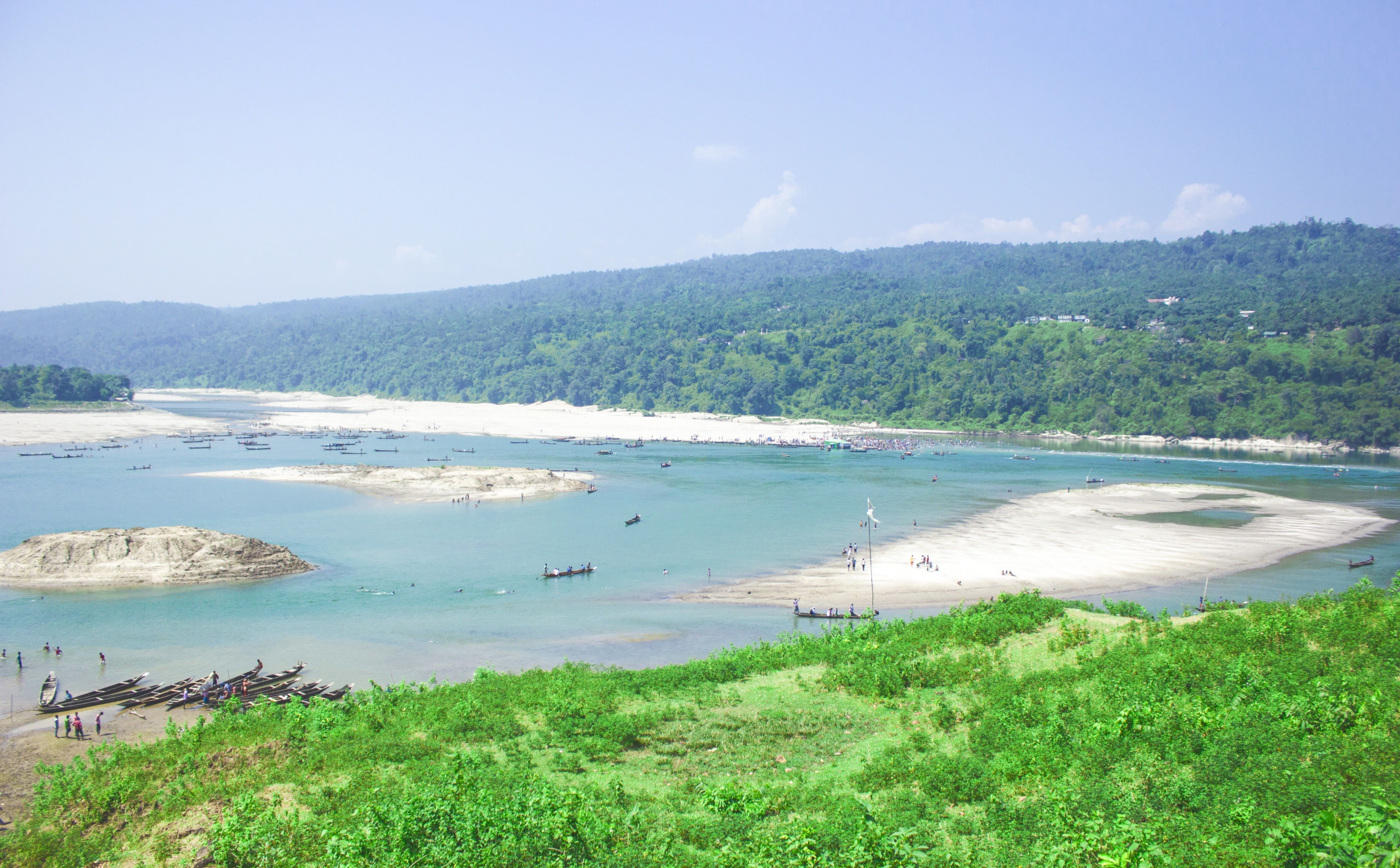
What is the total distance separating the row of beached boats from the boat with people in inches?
701

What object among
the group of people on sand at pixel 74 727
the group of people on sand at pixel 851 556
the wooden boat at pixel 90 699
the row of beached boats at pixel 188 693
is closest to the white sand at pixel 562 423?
the group of people on sand at pixel 851 556

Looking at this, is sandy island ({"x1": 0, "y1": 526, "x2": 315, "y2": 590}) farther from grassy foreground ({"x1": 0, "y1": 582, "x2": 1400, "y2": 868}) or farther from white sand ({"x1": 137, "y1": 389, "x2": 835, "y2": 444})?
white sand ({"x1": 137, "y1": 389, "x2": 835, "y2": 444})

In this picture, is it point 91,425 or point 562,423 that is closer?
point 91,425

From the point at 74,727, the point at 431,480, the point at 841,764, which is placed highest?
the point at 431,480

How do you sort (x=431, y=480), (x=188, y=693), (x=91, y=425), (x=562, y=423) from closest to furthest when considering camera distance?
(x=188, y=693) < (x=431, y=480) < (x=91, y=425) < (x=562, y=423)

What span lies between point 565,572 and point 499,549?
8849mm

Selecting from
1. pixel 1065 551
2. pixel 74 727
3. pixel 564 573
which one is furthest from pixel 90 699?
pixel 1065 551

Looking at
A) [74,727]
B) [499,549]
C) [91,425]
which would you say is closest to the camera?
[74,727]

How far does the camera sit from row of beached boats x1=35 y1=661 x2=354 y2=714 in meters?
28.9

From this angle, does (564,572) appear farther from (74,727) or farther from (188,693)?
(74,727)

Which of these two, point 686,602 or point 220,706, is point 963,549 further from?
point 220,706

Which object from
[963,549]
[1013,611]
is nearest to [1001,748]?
[1013,611]

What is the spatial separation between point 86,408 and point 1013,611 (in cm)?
17163

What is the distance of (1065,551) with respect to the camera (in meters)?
54.1
